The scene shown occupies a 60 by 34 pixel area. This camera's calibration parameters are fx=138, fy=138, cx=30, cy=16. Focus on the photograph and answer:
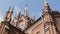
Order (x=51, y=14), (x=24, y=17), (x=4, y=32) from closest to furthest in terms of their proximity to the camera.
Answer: (x=4, y=32) < (x=51, y=14) < (x=24, y=17)

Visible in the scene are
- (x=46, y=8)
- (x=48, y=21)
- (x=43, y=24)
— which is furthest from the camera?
(x=46, y=8)

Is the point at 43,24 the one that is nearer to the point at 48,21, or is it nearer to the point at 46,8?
the point at 48,21

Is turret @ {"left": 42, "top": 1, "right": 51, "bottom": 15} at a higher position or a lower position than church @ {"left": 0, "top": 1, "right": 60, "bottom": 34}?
higher

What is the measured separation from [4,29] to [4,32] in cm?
63

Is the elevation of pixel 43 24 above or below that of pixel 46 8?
below

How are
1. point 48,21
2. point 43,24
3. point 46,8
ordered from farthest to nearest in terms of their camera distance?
point 46,8 < point 43,24 < point 48,21

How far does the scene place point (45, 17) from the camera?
→ 29047 mm

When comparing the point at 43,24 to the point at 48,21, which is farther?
the point at 43,24

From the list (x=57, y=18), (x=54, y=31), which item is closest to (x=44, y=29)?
(x=54, y=31)

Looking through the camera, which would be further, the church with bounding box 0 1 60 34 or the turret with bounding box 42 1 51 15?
the turret with bounding box 42 1 51 15

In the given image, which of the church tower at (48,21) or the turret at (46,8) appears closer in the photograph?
the church tower at (48,21)

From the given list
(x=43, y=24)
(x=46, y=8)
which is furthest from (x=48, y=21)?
(x=46, y=8)

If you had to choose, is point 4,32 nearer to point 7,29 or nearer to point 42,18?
point 7,29

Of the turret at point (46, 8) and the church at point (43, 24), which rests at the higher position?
the turret at point (46, 8)
